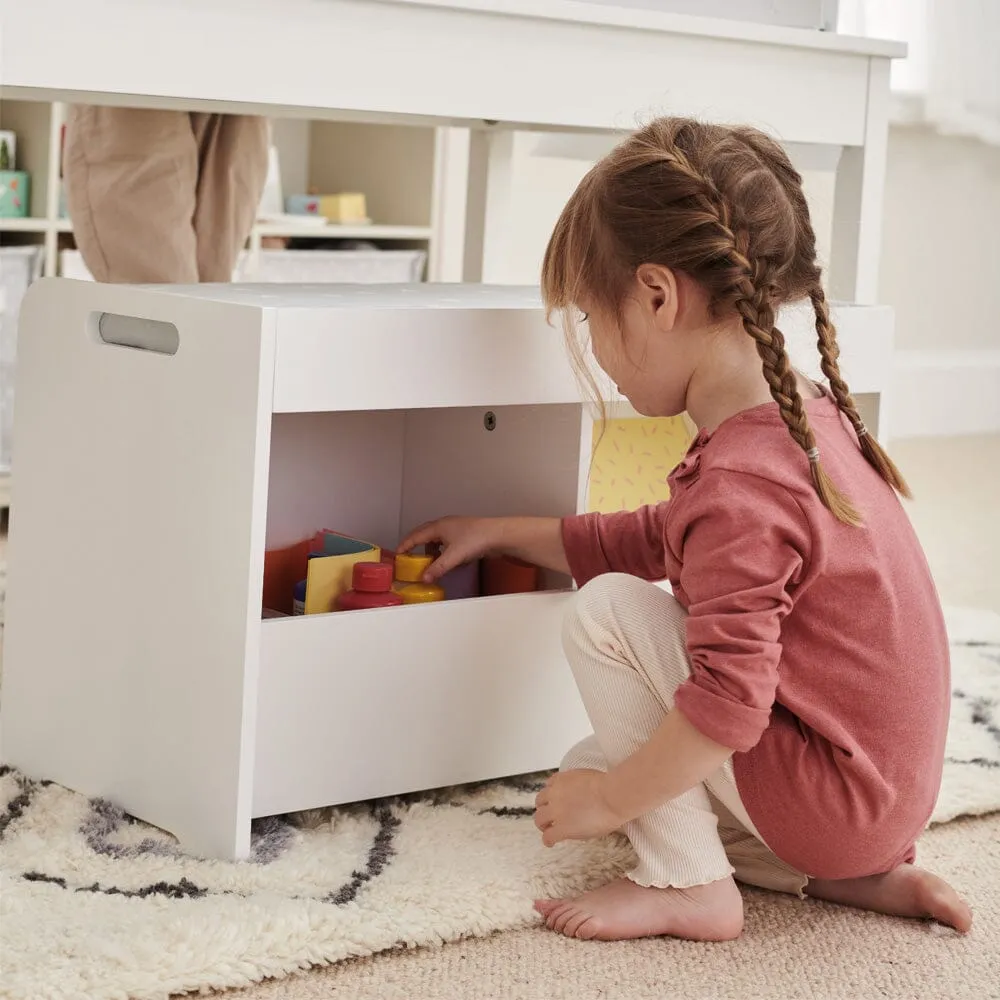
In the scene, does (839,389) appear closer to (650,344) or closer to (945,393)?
(650,344)

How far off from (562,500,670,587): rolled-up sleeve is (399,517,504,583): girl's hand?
0.06 metres

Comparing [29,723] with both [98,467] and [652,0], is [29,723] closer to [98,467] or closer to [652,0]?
[98,467]

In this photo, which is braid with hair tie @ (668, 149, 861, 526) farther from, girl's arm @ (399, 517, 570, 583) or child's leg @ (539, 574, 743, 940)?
girl's arm @ (399, 517, 570, 583)

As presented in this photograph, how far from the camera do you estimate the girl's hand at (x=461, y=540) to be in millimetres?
1162

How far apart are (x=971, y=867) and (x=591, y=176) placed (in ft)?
1.91

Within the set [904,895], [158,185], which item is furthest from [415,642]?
[158,185]

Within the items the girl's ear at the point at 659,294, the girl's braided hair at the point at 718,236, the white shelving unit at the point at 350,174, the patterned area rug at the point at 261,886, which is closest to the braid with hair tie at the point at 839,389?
the girl's braided hair at the point at 718,236

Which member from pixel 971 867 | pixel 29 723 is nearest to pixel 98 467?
pixel 29 723

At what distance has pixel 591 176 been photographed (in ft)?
3.28

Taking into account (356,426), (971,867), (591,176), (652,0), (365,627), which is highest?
(652,0)

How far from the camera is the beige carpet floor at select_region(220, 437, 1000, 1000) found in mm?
870

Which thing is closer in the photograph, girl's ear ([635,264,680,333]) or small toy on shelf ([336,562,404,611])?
girl's ear ([635,264,680,333])

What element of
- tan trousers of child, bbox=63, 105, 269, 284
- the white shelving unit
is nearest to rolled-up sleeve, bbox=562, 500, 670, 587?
tan trousers of child, bbox=63, 105, 269, 284

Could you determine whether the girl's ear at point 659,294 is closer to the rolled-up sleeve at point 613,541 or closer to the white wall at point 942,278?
the rolled-up sleeve at point 613,541
